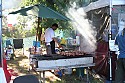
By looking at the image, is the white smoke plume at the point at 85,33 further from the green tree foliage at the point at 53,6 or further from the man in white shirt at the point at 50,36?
the green tree foliage at the point at 53,6

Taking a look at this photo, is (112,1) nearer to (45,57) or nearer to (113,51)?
(113,51)

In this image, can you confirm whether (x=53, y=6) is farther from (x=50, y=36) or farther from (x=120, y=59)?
(x=120, y=59)

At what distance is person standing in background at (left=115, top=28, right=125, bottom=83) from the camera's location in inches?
246

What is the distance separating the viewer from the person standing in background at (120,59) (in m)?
6.25

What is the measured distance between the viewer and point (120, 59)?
20.9 feet

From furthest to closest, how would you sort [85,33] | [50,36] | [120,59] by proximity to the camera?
[85,33] < [50,36] < [120,59]

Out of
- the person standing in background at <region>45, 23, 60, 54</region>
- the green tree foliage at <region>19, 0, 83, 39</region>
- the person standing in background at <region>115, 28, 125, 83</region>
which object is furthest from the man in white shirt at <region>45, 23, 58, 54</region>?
the green tree foliage at <region>19, 0, 83, 39</region>

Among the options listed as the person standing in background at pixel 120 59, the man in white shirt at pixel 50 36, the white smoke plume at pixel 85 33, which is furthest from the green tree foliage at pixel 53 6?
the person standing in background at pixel 120 59

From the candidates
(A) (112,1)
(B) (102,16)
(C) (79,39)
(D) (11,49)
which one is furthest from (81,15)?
(D) (11,49)

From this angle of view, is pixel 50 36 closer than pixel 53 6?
Yes

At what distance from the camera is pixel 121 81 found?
6.69 metres

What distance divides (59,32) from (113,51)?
7031 mm

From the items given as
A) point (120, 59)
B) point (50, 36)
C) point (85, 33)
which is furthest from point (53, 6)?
point (120, 59)

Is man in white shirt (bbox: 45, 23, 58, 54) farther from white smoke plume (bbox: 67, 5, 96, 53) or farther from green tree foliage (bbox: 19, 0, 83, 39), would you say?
green tree foliage (bbox: 19, 0, 83, 39)
